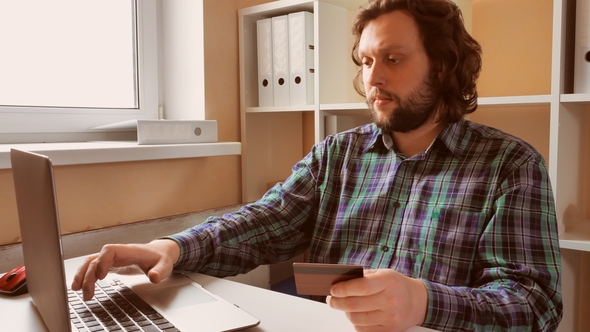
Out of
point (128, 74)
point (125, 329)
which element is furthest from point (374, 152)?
point (128, 74)

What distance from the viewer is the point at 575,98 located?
128 cm

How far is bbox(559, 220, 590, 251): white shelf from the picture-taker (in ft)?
4.23

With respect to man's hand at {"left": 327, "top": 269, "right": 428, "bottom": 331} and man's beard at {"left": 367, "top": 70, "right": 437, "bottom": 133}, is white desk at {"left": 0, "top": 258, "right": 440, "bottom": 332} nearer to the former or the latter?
man's hand at {"left": 327, "top": 269, "right": 428, "bottom": 331}

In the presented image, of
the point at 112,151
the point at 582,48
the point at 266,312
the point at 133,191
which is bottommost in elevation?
the point at 266,312

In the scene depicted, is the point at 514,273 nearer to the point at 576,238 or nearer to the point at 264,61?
the point at 576,238

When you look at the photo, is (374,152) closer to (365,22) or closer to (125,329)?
(365,22)

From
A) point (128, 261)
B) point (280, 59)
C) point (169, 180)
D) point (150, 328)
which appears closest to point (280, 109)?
point (280, 59)

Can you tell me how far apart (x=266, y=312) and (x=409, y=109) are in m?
0.63

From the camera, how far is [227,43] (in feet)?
6.41

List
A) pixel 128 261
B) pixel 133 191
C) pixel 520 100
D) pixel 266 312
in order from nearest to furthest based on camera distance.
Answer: pixel 266 312, pixel 128 261, pixel 520 100, pixel 133 191

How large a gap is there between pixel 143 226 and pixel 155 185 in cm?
15

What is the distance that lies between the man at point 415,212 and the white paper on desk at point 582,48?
242 millimetres

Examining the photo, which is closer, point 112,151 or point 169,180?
point 112,151

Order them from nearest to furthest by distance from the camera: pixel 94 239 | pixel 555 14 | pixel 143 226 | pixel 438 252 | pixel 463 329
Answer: pixel 463 329
pixel 438 252
pixel 555 14
pixel 94 239
pixel 143 226
